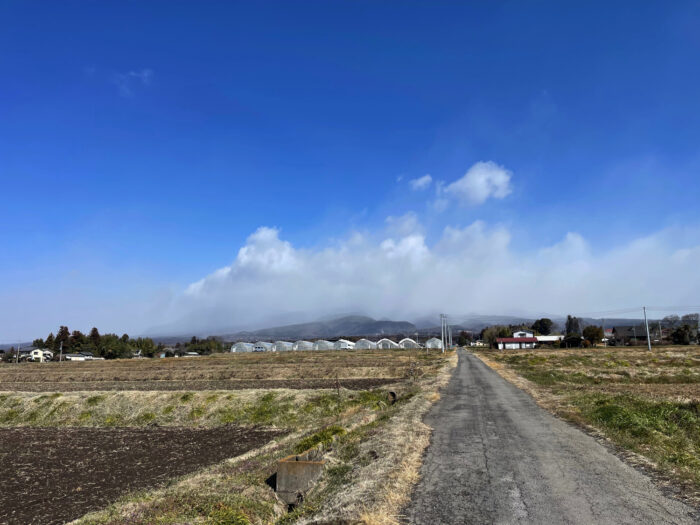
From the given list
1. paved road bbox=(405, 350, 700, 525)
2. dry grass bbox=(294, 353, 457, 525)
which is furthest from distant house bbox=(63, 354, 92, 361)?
paved road bbox=(405, 350, 700, 525)

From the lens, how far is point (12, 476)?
625 inches

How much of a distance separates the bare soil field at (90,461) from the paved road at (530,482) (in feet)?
31.0

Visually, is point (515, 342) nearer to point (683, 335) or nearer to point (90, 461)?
point (683, 335)

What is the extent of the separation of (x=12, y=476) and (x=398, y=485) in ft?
51.3

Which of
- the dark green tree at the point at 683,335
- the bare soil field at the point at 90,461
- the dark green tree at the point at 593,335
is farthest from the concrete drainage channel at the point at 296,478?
the dark green tree at the point at 683,335

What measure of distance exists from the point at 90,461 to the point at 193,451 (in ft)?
13.6

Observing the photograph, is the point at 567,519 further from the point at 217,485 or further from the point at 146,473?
the point at 146,473

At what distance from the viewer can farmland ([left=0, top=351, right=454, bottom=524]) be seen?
9484 millimetres

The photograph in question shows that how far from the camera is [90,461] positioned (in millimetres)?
17828

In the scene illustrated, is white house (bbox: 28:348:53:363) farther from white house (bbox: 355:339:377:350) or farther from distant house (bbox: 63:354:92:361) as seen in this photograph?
white house (bbox: 355:339:377:350)

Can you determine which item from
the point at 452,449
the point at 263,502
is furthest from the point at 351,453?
the point at 263,502

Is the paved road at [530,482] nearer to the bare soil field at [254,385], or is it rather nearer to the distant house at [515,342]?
the bare soil field at [254,385]

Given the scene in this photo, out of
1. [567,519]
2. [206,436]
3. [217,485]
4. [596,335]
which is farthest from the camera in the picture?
[596,335]

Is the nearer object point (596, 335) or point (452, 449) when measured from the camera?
point (452, 449)
